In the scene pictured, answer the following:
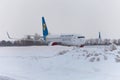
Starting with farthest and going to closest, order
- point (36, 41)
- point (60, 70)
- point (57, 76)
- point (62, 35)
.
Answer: point (36, 41), point (62, 35), point (60, 70), point (57, 76)

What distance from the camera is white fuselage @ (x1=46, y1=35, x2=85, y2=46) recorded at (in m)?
32.8

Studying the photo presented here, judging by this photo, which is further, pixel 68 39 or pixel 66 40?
pixel 66 40

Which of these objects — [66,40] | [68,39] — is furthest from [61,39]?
[68,39]

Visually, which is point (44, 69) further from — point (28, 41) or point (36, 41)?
point (36, 41)

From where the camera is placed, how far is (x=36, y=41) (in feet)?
131

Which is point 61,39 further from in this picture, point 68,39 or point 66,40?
point 68,39

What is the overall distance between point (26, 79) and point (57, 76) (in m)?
1.05

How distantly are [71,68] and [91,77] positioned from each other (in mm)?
1835

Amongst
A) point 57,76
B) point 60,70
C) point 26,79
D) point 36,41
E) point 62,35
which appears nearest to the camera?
point 26,79

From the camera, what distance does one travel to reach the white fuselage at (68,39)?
3283cm

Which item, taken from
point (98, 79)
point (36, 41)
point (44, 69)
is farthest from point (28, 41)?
Result: point (98, 79)

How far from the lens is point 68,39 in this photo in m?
34.4

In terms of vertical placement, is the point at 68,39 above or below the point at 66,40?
above

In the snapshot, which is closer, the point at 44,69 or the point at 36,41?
the point at 44,69
